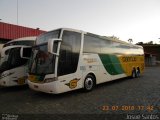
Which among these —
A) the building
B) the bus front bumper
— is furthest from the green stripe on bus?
the building

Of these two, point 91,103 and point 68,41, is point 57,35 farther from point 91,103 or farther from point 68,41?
point 91,103

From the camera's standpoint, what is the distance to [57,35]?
26.2 feet

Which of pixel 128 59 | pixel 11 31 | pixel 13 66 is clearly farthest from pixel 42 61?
pixel 11 31

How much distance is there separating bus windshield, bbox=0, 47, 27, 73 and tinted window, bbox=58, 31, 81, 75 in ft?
12.0

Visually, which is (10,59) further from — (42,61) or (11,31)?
(11,31)

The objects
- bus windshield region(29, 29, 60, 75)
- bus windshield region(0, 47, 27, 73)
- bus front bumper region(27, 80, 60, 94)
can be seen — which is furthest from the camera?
bus windshield region(0, 47, 27, 73)

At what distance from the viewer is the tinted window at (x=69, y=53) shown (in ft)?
25.6

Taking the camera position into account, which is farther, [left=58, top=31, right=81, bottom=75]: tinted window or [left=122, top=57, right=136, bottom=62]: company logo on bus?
[left=122, top=57, right=136, bottom=62]: company logo on bus

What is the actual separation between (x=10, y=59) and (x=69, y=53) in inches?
150

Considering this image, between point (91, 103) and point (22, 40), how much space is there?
21.6 ft

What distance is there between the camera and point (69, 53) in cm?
815

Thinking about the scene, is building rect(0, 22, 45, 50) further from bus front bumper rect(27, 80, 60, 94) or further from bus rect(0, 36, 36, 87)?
bus front bumper rect(27, 80, 60, 94)

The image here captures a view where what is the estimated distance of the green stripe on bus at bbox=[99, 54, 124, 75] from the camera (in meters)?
10.8

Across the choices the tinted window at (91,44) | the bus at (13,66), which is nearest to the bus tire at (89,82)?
the tinted window at (91,44)
